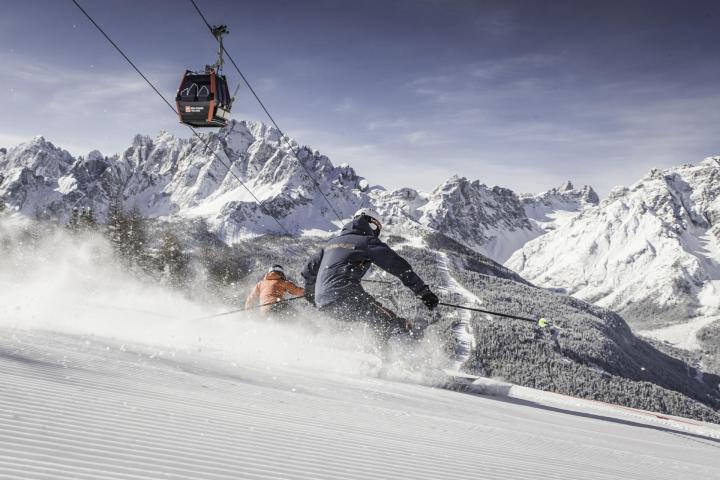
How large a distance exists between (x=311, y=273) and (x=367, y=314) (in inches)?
59.9

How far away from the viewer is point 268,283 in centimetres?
1286

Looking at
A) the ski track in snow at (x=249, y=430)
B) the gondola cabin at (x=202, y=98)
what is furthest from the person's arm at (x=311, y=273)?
the gondola cabin at (x=202, y=98)

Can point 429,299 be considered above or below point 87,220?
below

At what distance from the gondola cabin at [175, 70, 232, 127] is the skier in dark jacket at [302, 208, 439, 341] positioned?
21.9ft

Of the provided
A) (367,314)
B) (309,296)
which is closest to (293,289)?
(309,296)

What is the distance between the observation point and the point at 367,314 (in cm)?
973

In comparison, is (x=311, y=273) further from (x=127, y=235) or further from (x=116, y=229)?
(x=127, y=235)

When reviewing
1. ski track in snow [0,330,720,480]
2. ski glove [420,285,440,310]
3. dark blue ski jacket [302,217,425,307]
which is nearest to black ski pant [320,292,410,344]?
dark blue ski jacket [302,217,425,307]

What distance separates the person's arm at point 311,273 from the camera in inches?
408

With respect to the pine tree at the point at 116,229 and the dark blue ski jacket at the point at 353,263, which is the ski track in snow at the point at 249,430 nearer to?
the dark blue ski jacket at the point at 353,263

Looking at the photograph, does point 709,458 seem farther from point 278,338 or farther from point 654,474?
point 278,338

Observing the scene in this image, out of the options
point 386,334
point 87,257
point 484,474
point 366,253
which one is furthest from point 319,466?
point 87,257

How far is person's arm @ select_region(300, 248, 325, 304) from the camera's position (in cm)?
1035

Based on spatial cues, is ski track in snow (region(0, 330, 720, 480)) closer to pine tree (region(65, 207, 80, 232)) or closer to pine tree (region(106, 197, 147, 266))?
pine tree (region(106, 197, 147, 266))
